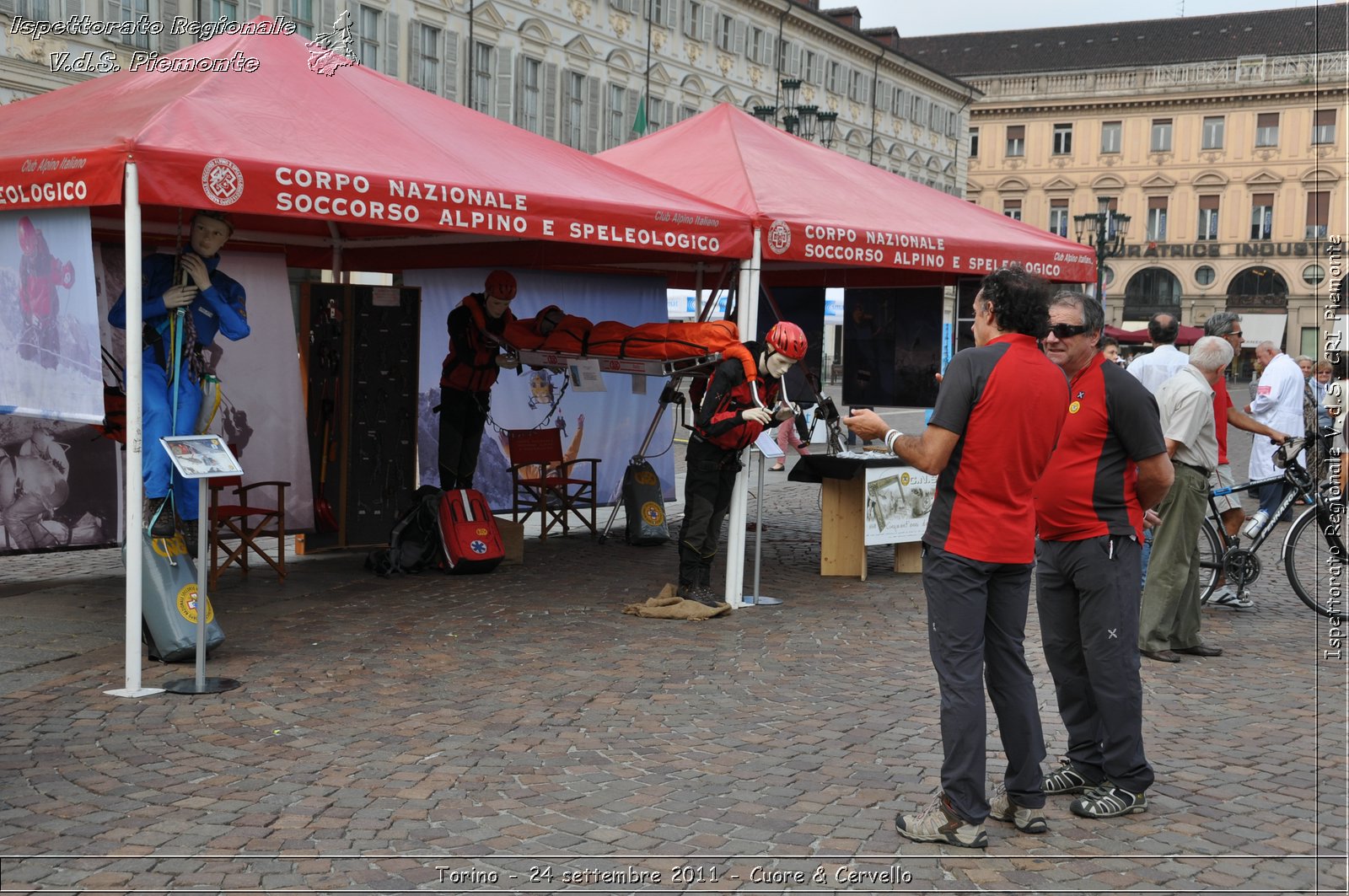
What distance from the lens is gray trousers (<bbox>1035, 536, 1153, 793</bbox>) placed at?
4785 millimetres

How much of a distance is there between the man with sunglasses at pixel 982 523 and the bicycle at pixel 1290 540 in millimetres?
4253

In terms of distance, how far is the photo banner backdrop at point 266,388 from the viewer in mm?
9656

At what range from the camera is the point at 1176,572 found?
7.45 meters

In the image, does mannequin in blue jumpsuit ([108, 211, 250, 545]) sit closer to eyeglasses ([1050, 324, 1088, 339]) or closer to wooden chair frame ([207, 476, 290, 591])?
wooden chair frame ([207, 476, 290, 591])

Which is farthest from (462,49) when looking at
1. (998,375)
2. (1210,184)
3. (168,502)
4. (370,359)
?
(1210,184)

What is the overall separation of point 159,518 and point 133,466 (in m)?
0.51

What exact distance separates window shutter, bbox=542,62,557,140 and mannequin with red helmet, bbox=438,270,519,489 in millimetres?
27139

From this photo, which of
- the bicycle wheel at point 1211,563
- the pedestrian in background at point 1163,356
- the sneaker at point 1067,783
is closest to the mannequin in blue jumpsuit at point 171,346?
the sneaker at point 1067,783

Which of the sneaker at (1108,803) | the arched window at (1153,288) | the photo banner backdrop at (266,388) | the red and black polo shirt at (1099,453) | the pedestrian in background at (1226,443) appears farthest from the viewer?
the arched window at (1153,288)

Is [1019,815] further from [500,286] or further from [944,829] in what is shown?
[500,286]

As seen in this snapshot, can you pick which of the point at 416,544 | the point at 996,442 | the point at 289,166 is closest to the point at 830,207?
the point at 416,544

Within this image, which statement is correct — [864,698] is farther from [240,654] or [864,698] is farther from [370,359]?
[370,359]

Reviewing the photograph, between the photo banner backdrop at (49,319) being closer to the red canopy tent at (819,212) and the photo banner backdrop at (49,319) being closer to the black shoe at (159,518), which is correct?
the black shoe at (159,518)

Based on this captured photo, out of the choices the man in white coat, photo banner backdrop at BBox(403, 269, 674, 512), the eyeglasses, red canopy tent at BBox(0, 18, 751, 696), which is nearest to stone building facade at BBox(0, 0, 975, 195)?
photo banner backdrop at BBox(403, 269, 674, 512)
